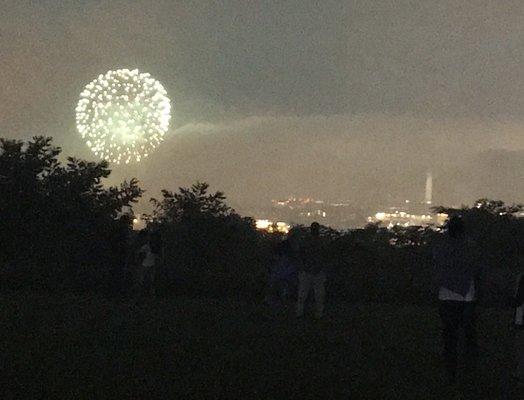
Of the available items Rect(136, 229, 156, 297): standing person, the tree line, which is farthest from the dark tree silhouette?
Rect(136, 229, 156, 297): standing person

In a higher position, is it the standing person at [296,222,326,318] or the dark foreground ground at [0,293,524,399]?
the standing person at [296,222,326,318]

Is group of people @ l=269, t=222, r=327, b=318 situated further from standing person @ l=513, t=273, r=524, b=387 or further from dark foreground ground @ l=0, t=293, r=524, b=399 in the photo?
standing person @ l=513, t=273, r=524, b=387

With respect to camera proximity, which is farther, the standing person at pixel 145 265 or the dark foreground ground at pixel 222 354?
the standing person at pixel 145 265

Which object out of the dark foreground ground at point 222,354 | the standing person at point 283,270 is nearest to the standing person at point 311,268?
the dark foreground ground at point 222,354

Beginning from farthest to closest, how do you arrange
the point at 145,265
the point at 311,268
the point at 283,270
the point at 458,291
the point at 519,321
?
1. the point at 145,265
2. the point at 283,270
3. the point at 311,268
4. the point at 519,321
5. the point at 458,291

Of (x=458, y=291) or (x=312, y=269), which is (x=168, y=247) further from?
(x=458, y=291)

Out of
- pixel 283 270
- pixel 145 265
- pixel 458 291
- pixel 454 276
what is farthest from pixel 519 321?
pixel 145 265

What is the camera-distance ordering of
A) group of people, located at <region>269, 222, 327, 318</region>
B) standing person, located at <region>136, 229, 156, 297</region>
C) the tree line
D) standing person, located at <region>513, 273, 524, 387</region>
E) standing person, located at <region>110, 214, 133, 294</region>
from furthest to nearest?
the tree line < standing person, located at <region>136, 229, 156, 297</region> < standing person, located at <region>110, 214, 133, 294</region> < group of people, located at <region>269, 222, 327, 318</region> < standing person, located at <region>513, 273, 524, 387</region>

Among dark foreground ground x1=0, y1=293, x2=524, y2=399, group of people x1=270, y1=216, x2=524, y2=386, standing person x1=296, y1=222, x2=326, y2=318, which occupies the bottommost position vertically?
dark foreground ground x1=0, y1=293, x2=524, y2=399

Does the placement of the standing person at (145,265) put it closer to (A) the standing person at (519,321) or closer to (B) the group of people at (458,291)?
(B) the group of people at (458,291)
